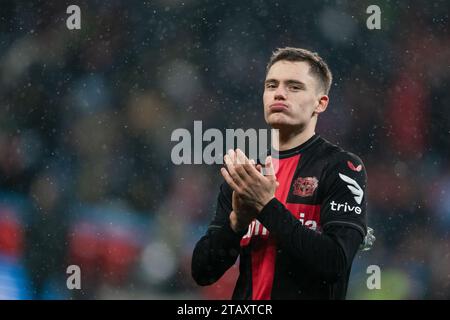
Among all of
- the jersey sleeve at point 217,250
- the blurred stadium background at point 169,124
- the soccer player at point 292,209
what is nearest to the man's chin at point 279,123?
the soccer player at point 292,209

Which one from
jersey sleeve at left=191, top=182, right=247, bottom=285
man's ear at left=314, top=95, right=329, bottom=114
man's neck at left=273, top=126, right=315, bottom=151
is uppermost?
man's ear at left=314, top=95, right=329, bottom=114

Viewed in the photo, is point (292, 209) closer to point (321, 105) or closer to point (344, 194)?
point (344, 194)

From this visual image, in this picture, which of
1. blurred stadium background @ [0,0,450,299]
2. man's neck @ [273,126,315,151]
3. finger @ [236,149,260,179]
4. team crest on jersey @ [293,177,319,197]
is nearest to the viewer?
finger @ [236,149,260,179]

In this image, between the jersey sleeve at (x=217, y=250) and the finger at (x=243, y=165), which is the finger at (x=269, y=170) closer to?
the finger at (x=243, y=165)

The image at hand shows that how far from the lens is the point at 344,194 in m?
1.87

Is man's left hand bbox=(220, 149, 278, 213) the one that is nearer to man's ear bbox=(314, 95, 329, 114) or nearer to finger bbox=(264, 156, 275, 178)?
finger bbox=(264, 156, 275, 178)

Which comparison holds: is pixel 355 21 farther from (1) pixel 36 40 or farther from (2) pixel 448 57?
(1) pixel 36 40

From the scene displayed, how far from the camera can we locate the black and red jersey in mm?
1782

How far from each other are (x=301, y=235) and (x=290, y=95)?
0.50 meters

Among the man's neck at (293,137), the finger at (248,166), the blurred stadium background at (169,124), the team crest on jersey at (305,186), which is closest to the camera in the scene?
the finger at (248,166)

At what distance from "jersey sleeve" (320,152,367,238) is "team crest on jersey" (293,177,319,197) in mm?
32

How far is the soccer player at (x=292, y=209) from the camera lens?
5.85 feet

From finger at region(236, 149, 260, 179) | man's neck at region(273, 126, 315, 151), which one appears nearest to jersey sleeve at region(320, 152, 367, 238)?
A: man's neck at region(273, 126, 315, 151)

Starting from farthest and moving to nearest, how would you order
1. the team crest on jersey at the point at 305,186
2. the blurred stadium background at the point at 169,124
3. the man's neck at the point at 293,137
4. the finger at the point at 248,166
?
the blurred stadium background at the point at 169,124
the man's neck at the point at 293,137
the team crest on jersey at the point at 305,186
the finger at the point at 248,166
